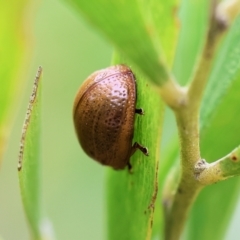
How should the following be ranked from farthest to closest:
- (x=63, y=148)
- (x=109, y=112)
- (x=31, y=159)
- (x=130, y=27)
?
(x=63, y=148) → (x=109, y=112) → (x=31, y=159) → (x=130, y=27)

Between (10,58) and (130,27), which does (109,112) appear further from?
(130,27)

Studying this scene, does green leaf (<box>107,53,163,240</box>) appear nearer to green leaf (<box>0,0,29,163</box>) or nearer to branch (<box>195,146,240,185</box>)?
branch (<box>195,146,240,185</box>)

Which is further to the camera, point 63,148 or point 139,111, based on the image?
point 63,148

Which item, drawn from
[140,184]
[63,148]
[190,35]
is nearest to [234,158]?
[140,184]

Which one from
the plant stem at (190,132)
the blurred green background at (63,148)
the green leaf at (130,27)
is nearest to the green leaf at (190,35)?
the plant stem at (190,132)

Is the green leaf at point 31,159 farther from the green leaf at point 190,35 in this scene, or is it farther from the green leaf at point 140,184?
the green leaf at point 190,35

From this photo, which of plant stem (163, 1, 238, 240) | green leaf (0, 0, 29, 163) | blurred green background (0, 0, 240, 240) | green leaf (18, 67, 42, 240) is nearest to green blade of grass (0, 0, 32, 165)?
green leaf (0, 0, 29, 163)
